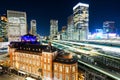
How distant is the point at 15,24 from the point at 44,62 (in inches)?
4156

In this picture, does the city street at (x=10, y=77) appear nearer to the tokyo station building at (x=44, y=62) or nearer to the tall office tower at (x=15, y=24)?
the tokyo station building at (x=44, y=62)

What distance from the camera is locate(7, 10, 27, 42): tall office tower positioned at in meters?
134

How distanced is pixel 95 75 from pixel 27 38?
149 ft

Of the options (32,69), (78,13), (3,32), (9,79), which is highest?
(78,13)

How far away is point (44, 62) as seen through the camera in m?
42.2

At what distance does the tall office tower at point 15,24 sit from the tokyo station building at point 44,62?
85.5 m

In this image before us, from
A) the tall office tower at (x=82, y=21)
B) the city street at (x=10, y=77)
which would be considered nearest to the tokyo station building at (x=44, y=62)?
the city street at (x=10, y=77)

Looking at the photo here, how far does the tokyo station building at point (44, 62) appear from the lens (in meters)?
37.9

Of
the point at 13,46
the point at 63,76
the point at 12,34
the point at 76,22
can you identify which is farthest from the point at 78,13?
→ the point at 63,76

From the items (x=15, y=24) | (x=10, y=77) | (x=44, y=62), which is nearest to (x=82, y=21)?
(x=15, y=24)

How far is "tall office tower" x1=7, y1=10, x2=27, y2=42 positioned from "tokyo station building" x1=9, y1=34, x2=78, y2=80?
8545cm

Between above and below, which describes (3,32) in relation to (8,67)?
above

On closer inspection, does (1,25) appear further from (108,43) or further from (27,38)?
(108,43)

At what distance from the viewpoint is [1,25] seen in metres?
173
